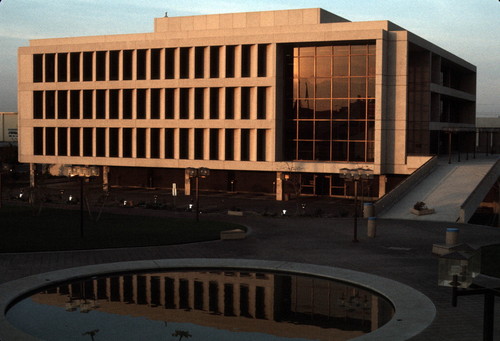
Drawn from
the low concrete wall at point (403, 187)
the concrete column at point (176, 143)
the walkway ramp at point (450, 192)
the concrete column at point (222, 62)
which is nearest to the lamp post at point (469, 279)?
the walkway ramp at point (450, 192)

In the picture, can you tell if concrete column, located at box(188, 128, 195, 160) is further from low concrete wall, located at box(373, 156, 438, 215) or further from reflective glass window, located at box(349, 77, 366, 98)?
low concrete wall, located at box(373, 156, 438, 215)

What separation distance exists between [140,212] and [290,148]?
65.2 feet

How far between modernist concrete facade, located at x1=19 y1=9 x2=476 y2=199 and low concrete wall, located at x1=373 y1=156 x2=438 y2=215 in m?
1.76

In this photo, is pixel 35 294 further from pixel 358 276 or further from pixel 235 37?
pixel 235 37

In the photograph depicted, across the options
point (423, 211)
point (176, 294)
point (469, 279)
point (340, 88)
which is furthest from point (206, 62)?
point (469, 279)

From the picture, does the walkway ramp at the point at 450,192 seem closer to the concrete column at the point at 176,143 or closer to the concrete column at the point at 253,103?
the concrete column at the point at 253,103

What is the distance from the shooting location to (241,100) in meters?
59.6

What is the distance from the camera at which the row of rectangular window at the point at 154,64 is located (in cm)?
5966

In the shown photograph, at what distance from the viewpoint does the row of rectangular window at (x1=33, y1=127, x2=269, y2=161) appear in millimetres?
60406

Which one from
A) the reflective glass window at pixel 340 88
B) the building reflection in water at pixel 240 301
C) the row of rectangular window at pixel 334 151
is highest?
the reflective glass window at pixel 340 88

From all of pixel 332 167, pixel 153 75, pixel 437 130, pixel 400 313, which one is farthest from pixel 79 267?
pixel 437 130

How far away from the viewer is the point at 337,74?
191 feet

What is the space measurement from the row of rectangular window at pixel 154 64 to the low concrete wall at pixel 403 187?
16.8 meters

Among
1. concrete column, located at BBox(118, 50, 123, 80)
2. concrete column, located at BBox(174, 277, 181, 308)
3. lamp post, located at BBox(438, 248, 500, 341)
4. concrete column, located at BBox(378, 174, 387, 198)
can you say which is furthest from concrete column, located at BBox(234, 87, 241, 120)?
lamp post, located at BBox(438, 248, 500, 341)
